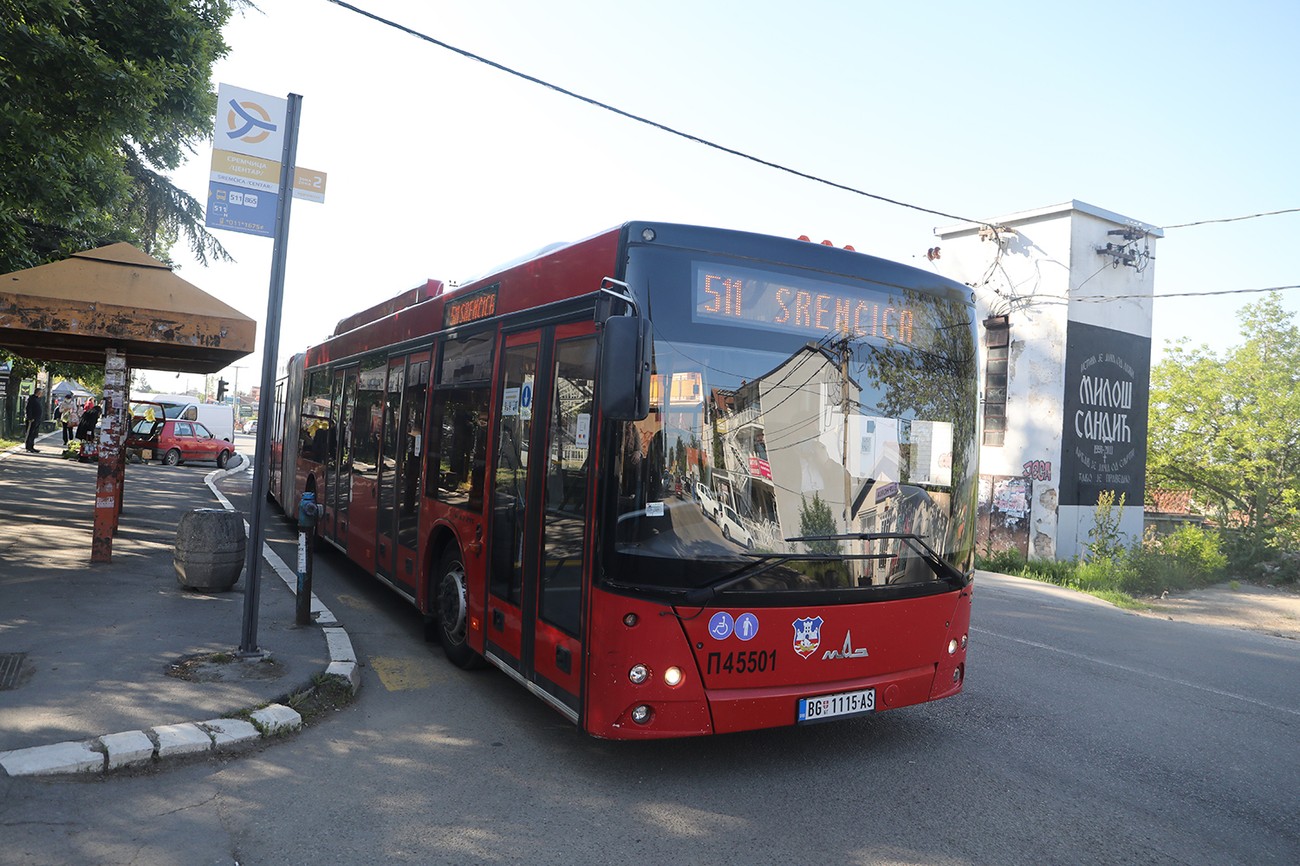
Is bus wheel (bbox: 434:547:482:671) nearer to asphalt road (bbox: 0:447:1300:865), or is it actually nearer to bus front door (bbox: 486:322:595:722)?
asphalt road (bbox: 0:447:1300:865)

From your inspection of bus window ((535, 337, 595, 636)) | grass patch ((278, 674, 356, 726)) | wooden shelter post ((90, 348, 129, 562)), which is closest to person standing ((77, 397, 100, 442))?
wooden shelter post ((90, 348, 129, 562))

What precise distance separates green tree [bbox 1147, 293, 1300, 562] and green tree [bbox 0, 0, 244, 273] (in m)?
21.3

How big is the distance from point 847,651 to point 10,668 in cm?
540

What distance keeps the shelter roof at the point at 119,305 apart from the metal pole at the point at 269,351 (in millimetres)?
2915

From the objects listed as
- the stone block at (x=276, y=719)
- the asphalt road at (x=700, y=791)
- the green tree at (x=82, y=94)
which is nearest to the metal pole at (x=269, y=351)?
the asphalt road at (x=700, y=791)

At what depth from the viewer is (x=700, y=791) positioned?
4520 mm

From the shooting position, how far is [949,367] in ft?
16.7

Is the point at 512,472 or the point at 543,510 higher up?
the point at 512,472

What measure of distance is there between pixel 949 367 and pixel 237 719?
15.6 ft

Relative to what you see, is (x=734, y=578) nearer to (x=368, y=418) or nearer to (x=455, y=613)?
(x=455, y=613)

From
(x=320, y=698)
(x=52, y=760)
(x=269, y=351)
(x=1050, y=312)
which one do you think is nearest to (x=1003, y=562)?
(x=1050, y=312)

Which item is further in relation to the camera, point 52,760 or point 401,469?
point 401,469

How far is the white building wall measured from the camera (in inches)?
713

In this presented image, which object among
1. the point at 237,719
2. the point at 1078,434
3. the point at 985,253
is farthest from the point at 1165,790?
the point at 985,253
